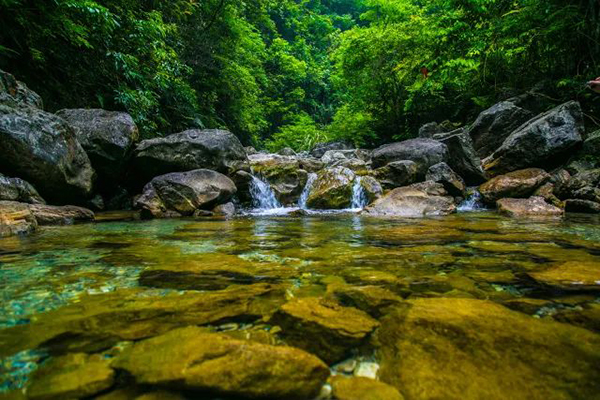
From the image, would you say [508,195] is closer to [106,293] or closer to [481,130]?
[481,130]

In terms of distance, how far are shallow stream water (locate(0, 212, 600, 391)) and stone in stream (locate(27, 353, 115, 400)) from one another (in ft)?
0.20

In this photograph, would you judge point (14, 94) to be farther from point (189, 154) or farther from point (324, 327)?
point (324, 327)

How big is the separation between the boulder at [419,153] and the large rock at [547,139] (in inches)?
70.3

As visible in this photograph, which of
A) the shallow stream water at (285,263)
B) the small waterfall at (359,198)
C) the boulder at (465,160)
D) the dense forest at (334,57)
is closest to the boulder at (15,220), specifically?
the shallow stream water at (285,263)

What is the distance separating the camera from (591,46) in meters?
8.36

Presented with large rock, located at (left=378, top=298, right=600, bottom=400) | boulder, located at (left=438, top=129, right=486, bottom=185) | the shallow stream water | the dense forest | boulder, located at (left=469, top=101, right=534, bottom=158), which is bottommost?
the shallow stream water

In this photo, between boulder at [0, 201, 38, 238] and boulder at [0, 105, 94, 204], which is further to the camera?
boulder at [0, 105, 94, 204]

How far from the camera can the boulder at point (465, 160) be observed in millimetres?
8689

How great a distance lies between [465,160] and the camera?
885 centimetres

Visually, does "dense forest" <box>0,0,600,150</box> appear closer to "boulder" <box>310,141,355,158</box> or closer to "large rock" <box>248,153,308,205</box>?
"boulder" <box>310,141,355,158</box>

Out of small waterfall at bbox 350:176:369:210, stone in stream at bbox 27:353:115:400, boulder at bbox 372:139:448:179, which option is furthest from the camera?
boulder at bbox 372:139:448:179

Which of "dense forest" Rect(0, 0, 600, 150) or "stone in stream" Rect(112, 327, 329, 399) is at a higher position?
"dense forest" Rect(0, 0, 600, 150)

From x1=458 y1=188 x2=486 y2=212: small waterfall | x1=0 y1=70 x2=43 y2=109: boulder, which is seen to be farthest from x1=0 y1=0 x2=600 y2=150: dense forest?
x1=458 y1=188 x2=486 y2=212: small waterfall

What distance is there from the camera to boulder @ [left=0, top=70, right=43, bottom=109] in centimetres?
546
